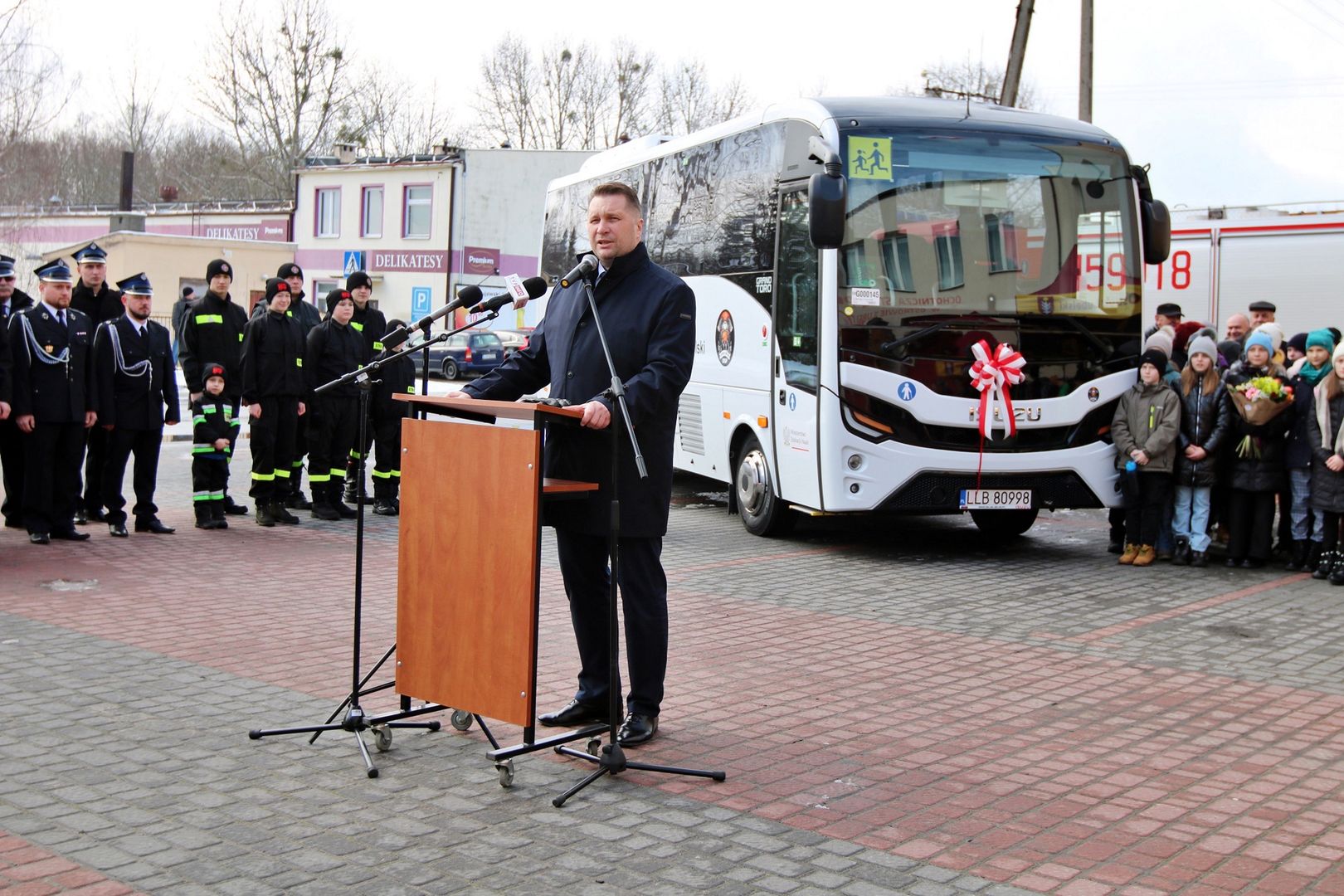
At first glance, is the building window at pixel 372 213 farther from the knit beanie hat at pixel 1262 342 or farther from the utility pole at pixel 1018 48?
the knit beanie hat at pixel 1262 342

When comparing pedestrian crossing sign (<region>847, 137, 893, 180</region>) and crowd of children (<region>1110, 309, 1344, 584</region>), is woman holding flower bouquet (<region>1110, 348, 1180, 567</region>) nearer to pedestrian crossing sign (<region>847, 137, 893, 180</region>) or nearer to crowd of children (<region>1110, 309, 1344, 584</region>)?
crowd of children (<region>1110, 309, 1344, 584</region>)

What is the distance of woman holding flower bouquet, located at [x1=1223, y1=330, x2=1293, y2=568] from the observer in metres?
10.6

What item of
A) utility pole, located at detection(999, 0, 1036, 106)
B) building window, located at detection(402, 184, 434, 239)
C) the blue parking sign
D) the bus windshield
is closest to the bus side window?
the bus windshield

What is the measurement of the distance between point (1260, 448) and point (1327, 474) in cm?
54

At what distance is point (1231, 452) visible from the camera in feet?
35.6

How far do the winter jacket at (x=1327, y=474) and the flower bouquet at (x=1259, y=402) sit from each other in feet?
0.82

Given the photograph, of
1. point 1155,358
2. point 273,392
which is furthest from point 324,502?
point 1155,358

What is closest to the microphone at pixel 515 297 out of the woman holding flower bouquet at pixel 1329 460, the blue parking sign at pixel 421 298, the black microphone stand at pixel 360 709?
the black microphone stand at pixel 360 709

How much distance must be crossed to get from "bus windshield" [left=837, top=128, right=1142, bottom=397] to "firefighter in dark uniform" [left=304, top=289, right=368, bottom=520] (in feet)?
15.7

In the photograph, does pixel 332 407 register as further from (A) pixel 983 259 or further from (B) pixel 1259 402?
(B) pixel 1259 402

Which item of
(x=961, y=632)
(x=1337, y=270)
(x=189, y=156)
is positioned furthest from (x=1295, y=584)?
(x=189, y=156)

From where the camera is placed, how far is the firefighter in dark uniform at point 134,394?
35.4 ft

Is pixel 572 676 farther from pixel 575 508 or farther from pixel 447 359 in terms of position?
pixel 447 359

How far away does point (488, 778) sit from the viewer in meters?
5.10
